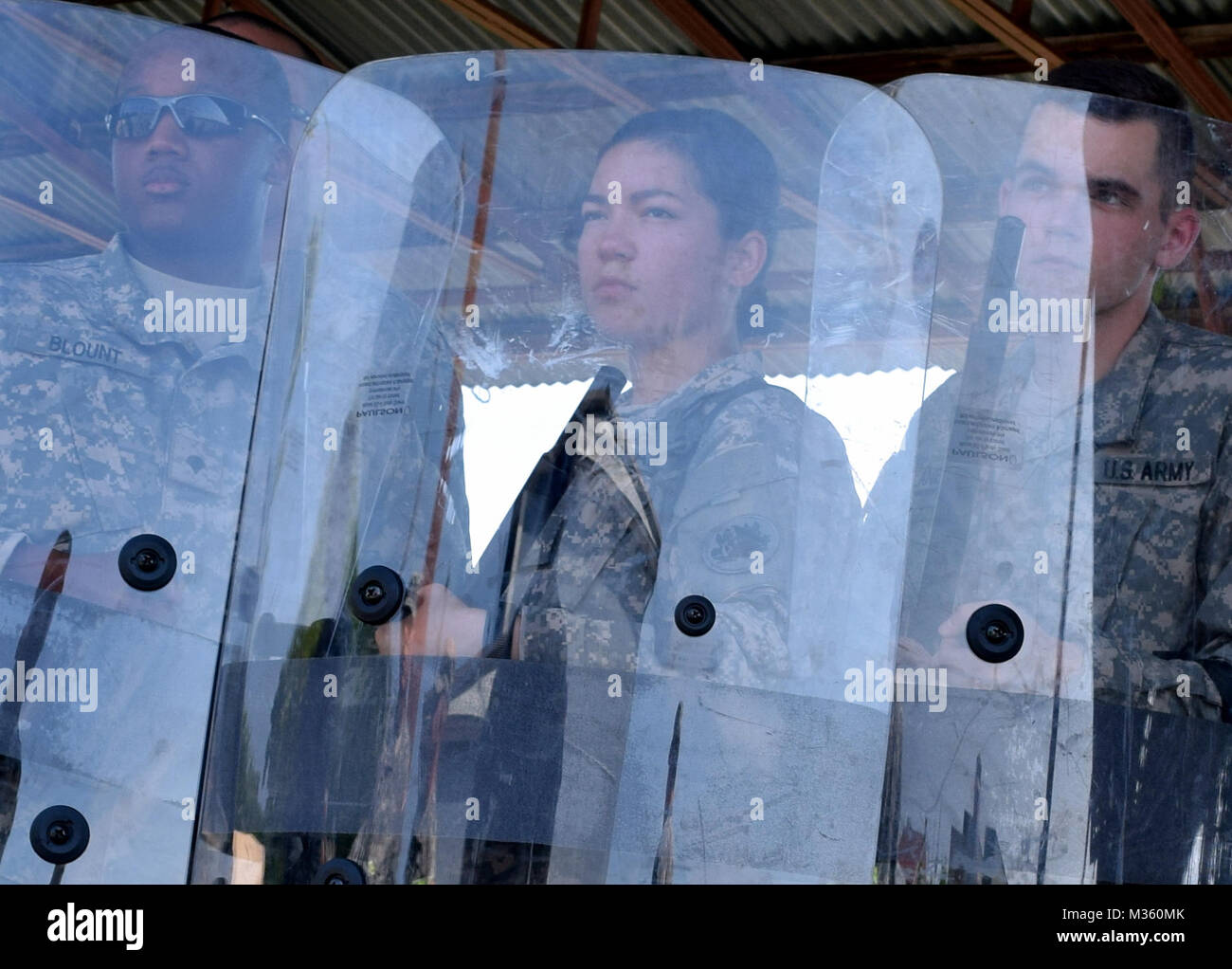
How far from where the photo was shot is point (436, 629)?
8.55ft

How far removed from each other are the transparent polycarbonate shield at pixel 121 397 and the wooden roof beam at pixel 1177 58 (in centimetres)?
589

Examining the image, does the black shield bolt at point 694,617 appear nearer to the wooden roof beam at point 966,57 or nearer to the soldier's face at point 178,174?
the soldier's face at point 178,174

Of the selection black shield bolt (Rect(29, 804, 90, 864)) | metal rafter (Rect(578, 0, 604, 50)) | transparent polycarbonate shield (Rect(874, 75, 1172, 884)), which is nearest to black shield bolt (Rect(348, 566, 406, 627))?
black shield bolt (Rect(29, 804, 90, 864))

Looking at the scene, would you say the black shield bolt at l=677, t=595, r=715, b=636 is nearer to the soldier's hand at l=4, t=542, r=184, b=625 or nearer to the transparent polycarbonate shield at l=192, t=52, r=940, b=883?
the transparent polycarbonate shield at l=192, t=52, r=940, b=883

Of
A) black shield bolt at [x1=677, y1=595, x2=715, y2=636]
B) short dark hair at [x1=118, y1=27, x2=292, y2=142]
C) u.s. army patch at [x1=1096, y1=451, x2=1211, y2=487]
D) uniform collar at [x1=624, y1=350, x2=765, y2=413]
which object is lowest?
black shield bolt at [x1=677, y1=595, x2=715, y2=636]

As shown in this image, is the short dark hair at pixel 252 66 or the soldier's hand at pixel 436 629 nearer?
the soldier's hand at pixel 436 629

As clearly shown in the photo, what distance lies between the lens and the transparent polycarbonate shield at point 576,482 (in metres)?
2.53

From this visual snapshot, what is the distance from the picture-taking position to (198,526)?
3.03m

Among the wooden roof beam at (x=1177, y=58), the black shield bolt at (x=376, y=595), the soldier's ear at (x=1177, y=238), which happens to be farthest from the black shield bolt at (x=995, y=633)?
the wooden roof beam at (x=1177, y=58)

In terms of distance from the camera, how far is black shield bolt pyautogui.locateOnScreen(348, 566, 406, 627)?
263 centimetres

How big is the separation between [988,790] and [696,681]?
0.49 metres

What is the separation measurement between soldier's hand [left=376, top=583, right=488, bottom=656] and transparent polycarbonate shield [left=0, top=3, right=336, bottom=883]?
524mm

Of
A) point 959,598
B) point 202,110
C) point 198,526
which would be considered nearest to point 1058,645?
point 959,598
